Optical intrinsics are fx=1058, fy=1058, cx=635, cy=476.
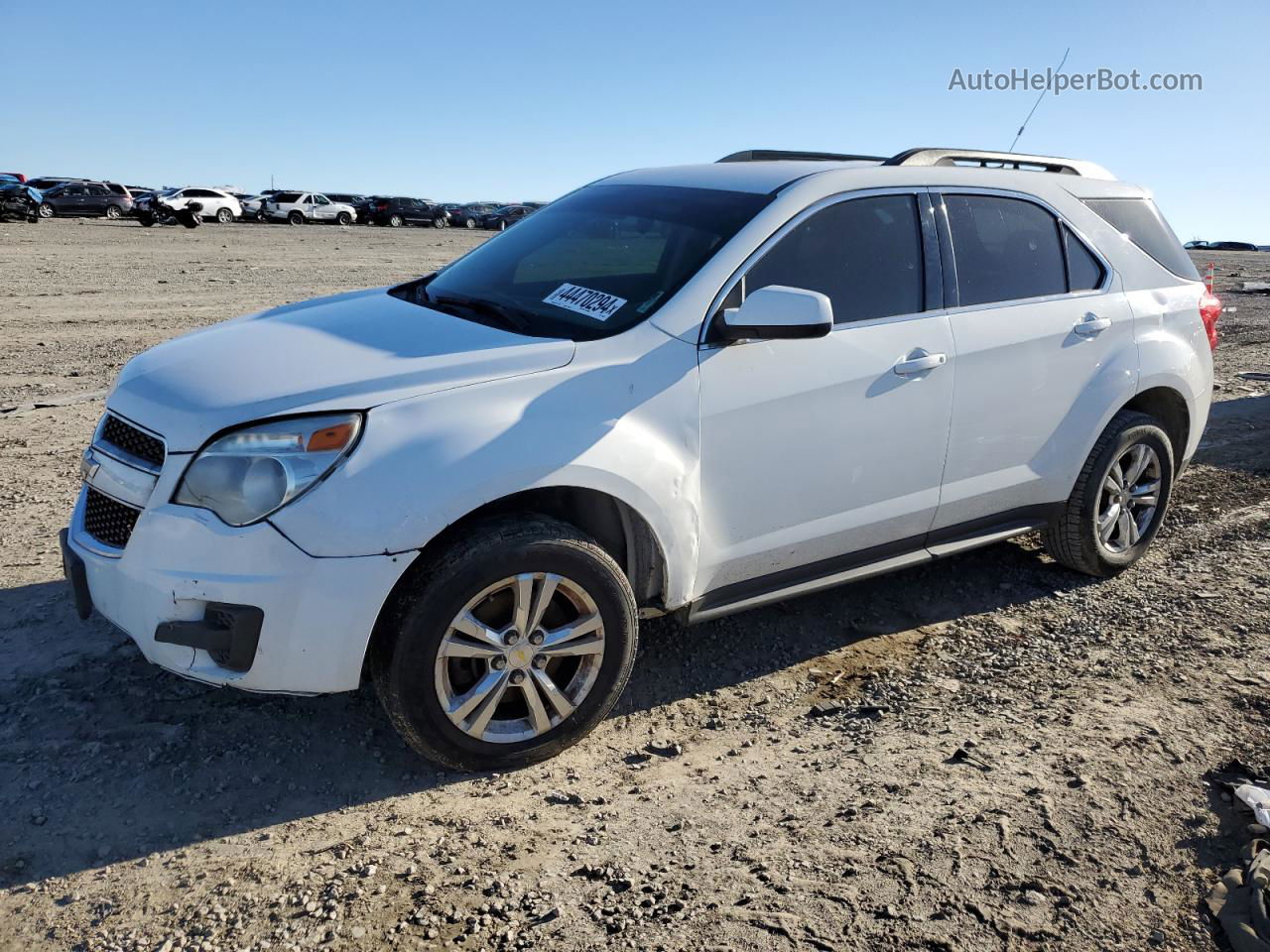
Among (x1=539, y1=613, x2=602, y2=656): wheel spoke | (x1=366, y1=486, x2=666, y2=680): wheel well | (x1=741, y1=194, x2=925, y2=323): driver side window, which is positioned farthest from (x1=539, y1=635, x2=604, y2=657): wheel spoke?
(x1=741, y1=194, x2=925, y2=323): driver side window

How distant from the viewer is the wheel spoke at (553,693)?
11.0ft

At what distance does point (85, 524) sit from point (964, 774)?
9.71 feet

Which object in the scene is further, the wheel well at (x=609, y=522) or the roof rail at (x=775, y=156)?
the roof rail at (x=775, y=156)

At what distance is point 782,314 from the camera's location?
339 cm

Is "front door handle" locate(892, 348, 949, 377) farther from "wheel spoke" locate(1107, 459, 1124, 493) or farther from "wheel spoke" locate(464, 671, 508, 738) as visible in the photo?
"wheel spoke" locate(464, 671, 508, 738)

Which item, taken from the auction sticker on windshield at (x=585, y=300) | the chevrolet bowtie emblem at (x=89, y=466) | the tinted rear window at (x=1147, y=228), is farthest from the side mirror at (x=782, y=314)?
the tinted rear window at (x=1147, y=228)

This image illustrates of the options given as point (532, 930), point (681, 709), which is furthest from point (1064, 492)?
point (532, 930)

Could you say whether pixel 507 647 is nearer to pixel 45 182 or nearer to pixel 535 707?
pixel 535 707

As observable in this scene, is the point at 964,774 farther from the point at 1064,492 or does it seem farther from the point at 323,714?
the point at 323,714

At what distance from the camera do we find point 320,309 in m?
4.10

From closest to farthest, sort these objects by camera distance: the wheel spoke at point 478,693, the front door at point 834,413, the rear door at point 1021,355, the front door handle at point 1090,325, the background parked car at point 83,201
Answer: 1. the wheel spoke at point 478,693
2. the front door at point 834,413
3. the rear door at point 1021,355
4. the front door handle at point 1090,325
5. the background parked car at point 83,201

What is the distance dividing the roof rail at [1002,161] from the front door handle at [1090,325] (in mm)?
728

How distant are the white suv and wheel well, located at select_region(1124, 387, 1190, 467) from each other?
0.16 meters

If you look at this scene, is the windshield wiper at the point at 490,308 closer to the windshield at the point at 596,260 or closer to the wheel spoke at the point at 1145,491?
the windshield at the point at 596,260
